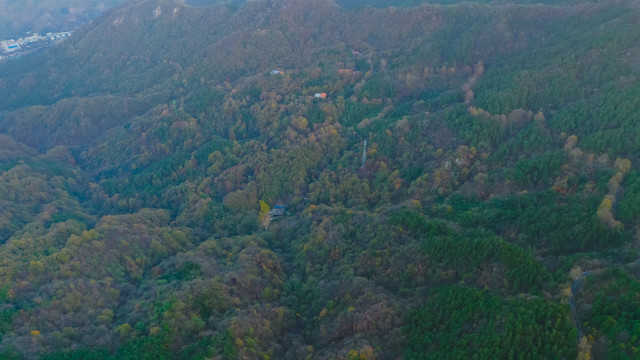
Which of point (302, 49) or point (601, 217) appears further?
point (302, 49)

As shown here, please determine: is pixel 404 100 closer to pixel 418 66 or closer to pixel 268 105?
pixel 418 66

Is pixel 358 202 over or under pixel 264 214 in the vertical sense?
over

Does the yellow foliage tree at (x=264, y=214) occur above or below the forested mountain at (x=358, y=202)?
below

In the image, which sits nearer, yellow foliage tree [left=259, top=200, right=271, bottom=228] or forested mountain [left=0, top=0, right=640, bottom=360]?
forested mountain [left=0, top=0, right=640, bottom=360]

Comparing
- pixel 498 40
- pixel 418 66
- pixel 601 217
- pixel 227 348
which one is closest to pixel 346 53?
pixel 418 66

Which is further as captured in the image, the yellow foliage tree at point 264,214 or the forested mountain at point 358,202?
the yellow foliage tree at point 264,214

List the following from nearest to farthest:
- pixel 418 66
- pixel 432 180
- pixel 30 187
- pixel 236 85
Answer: pixel 432 180, pixel 30 187, pixel 418 66, pixel 236 85

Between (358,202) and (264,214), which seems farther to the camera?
(264,214)

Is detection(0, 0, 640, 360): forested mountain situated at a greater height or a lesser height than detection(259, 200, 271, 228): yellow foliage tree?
greater
